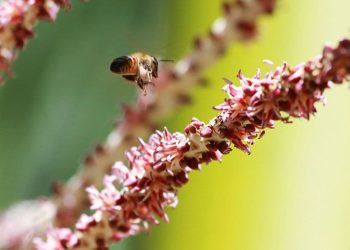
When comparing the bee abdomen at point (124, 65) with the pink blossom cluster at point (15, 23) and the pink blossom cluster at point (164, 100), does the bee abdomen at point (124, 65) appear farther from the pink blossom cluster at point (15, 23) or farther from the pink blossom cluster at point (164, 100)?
the pink blossom cluster at point (164, 100)

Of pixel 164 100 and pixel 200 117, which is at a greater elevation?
pixel 200 117

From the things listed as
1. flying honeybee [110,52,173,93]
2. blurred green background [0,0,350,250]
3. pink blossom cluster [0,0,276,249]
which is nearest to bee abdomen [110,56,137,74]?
flying honeybee [110,52,173,93]

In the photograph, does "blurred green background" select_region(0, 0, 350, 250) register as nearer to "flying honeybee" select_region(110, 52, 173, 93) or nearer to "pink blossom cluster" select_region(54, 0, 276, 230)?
"pink blossom cluster" select_region(54, 0, 276, 230)

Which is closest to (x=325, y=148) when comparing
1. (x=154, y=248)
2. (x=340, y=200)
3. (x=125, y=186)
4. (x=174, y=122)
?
(x=340, y=200)

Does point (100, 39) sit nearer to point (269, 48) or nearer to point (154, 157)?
point (269, 48)

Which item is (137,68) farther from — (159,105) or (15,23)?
(159,105)

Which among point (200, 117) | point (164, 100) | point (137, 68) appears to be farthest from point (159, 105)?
point (200, 117)

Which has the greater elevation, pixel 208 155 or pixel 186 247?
pixel 186 247
